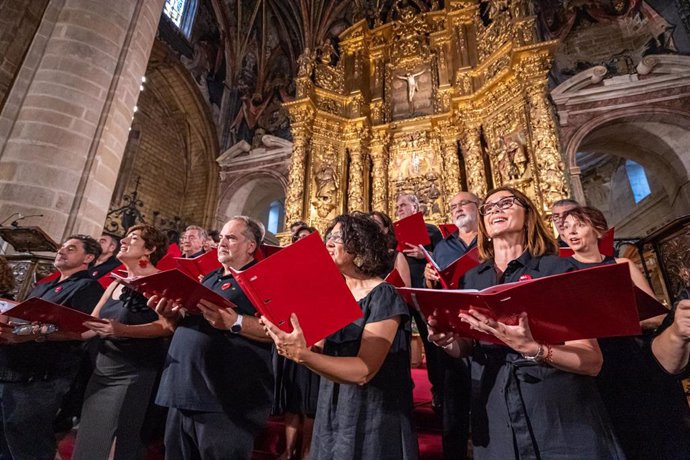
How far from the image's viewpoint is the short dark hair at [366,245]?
1.68 meters

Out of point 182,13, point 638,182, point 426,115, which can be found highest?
point 182,13

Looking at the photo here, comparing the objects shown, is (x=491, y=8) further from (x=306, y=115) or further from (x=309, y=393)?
(x=309, y=393)

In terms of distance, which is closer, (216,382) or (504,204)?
(504,204)

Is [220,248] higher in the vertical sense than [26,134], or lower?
lower

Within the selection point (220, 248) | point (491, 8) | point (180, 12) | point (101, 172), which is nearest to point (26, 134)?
point (101, 172)

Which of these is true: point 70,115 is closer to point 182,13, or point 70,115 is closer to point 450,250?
point 450,250

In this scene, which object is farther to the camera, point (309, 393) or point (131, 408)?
point (309, 393)

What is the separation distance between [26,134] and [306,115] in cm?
593

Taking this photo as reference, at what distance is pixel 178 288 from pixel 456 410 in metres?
1.66

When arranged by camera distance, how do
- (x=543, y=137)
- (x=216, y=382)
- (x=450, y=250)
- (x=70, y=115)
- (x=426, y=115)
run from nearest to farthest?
1. (x=216, y=382)
2. (x=450, y=250)
3. (x=70, y=115)
4. (x=543, y=137)
5. (x=426, y=115)

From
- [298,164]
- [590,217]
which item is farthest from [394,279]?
[298,164]

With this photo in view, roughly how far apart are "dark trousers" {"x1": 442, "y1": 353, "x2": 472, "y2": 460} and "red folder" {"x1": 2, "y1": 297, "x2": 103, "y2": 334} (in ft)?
6.54

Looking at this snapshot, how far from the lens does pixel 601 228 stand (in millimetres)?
2125

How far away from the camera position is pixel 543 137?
7113 millimetres
